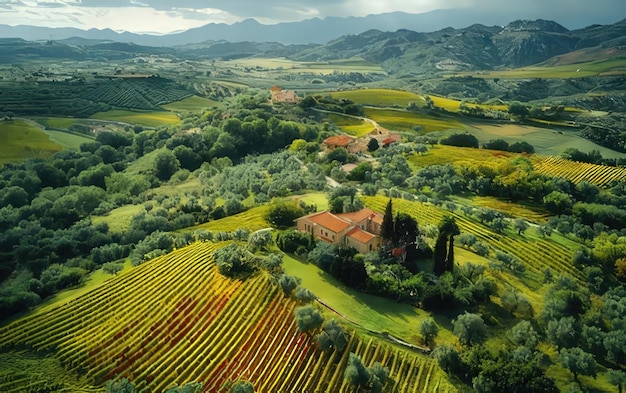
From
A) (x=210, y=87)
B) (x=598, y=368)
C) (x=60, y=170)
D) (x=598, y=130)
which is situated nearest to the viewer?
(x=598, y=368)

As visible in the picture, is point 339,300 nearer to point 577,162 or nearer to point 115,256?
point 115,256

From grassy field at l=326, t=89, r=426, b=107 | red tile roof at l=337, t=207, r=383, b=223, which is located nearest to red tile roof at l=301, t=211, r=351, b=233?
red tile roof at l=337, t=207, r=383, b=223

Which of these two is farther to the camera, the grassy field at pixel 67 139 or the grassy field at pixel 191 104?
the grassy field at pixel 191 104

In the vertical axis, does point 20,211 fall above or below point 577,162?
below

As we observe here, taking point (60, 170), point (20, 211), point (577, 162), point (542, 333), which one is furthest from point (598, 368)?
point (60, 170)

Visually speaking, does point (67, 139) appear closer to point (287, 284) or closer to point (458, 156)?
point (458, 156)

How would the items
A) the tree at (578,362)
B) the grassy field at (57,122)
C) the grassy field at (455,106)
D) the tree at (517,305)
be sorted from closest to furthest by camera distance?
the tree at (578,362) → the tree at (517,305) → the grassy field at (57,122) → the grassy field at (455,106)

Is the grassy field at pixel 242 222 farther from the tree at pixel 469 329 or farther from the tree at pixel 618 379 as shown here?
the tree at pixel 618 379

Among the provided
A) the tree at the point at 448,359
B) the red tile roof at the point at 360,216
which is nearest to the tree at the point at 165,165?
the red tile roof at the point at 360,216
